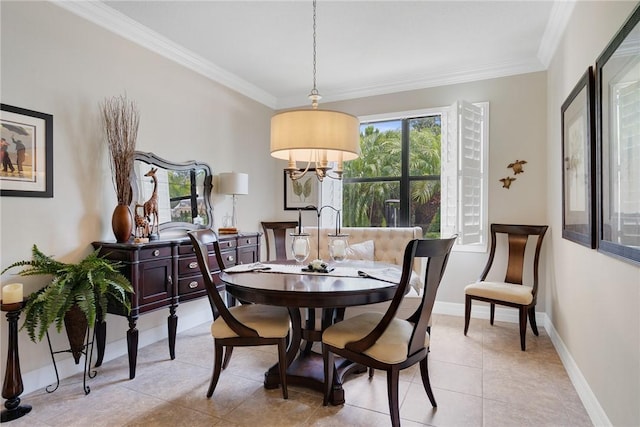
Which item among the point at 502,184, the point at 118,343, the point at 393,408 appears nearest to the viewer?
the point at 393,408

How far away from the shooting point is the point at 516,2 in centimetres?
267

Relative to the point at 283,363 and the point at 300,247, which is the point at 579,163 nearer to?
the point at 300,247

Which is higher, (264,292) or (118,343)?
(264,292)

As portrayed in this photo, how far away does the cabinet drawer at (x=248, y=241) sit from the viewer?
3.68 m

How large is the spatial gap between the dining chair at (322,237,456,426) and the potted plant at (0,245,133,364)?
4.75ft

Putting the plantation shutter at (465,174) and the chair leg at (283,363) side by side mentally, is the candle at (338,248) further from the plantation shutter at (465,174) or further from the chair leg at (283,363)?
the plantation shutter at (465,174)

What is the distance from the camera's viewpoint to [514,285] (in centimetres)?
337

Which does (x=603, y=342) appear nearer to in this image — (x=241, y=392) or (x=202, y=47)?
(x=241, y=392)

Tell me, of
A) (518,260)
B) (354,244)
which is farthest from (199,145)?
(518,260)

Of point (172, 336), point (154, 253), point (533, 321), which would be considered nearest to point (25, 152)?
point (154, 253)

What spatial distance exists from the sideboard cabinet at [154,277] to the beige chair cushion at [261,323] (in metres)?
0.72

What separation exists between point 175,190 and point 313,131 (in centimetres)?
187

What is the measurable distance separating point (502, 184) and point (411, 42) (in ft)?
5.84

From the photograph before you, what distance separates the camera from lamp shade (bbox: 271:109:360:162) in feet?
7.17
